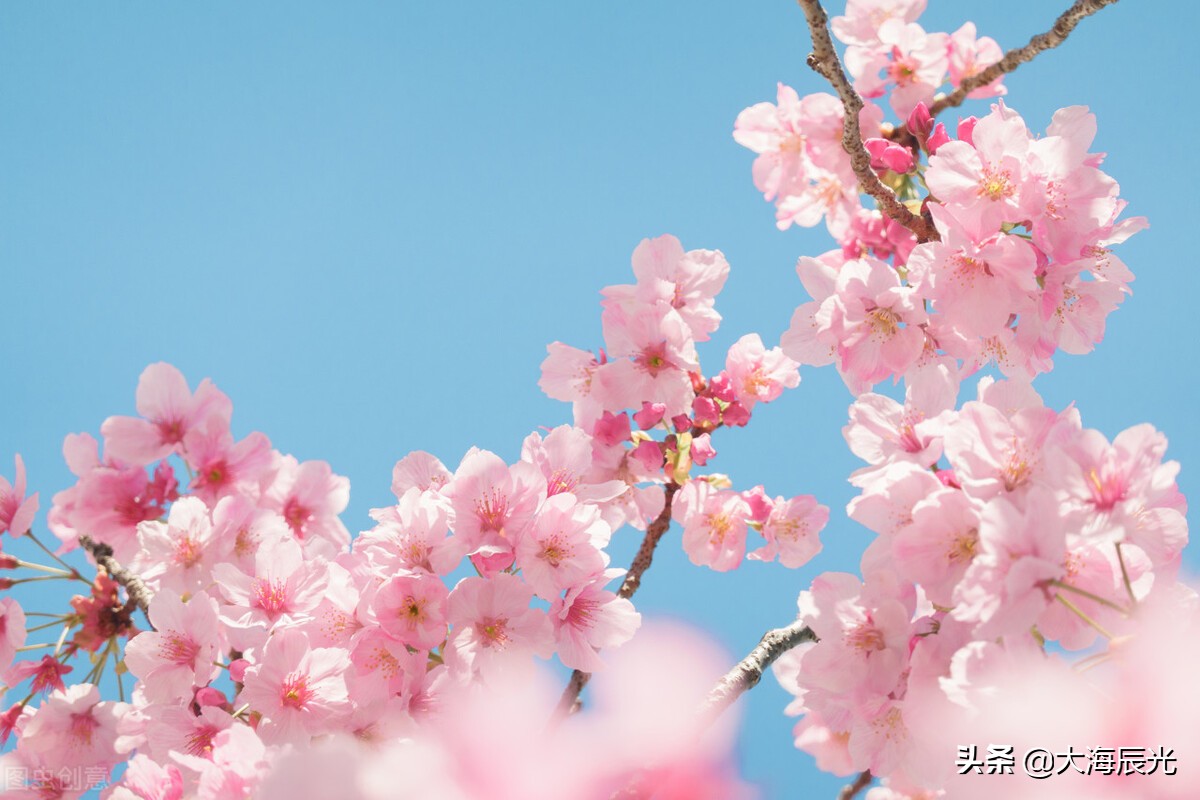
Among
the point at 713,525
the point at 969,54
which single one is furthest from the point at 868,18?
the point at 713,525

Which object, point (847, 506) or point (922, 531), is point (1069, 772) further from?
point (847, 506)

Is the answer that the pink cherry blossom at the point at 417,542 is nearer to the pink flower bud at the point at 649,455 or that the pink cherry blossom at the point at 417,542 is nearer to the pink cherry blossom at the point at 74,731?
the pink flower bud at the point at 649,455

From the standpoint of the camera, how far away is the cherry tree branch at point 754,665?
1461 millimetres

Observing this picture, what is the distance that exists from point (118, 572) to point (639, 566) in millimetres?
1009

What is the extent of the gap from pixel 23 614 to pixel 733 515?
4.47 feet

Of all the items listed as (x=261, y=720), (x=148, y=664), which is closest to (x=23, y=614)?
(x=148, y=664)

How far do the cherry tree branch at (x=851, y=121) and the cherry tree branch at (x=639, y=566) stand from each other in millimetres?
662

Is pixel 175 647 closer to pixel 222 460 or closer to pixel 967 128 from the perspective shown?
pixel 222 460

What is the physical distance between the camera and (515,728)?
686 mm

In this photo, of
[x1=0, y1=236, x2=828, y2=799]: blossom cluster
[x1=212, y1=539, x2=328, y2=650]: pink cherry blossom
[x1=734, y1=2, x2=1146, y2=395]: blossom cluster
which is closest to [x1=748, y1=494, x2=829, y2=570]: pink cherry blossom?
[x1=0, y1=236, x2=828, y2=799]: blossom cluster

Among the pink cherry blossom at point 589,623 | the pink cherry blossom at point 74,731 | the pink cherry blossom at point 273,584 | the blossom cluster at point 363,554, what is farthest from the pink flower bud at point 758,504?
the pink cherry blossom at point 74,731

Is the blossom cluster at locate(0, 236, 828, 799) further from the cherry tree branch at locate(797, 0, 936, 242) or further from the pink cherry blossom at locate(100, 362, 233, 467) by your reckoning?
the cherry tree branch at locate(797, 0, 936, 242)

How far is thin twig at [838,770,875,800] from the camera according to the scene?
1.37 metres

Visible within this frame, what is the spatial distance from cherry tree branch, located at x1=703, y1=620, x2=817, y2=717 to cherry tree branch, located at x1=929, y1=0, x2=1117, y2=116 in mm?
1111
